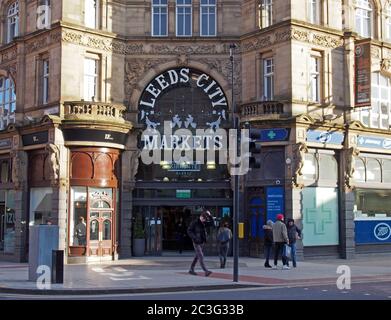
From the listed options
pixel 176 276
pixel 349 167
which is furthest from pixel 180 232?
pixel 176 276

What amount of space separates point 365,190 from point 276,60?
7921 millimetres

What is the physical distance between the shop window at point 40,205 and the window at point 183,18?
32.9 feet

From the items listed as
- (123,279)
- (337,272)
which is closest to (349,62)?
(337,272)

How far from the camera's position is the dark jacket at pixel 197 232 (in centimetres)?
1961

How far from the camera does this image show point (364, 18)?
3188 centimetres

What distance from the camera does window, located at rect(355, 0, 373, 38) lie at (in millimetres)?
31453

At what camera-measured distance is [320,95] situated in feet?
95.7

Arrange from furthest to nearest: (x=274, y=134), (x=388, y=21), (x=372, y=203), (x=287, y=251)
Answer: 1. (x=388, y=21)
2. (x=372, y=203)
3. (x=274, y=134)
4. (x=287, y=251)

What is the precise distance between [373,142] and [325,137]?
11.4ft

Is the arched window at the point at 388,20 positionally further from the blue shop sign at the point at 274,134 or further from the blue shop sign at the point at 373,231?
the blue shop sign at the point at 373,231

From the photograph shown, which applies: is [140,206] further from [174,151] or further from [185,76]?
[185,76]

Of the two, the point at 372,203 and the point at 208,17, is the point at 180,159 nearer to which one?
the point at 208,17

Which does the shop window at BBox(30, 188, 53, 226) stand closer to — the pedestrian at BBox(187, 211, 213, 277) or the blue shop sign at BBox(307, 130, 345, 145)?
the pedestrian at BBox(187, 211, 213, 277)
